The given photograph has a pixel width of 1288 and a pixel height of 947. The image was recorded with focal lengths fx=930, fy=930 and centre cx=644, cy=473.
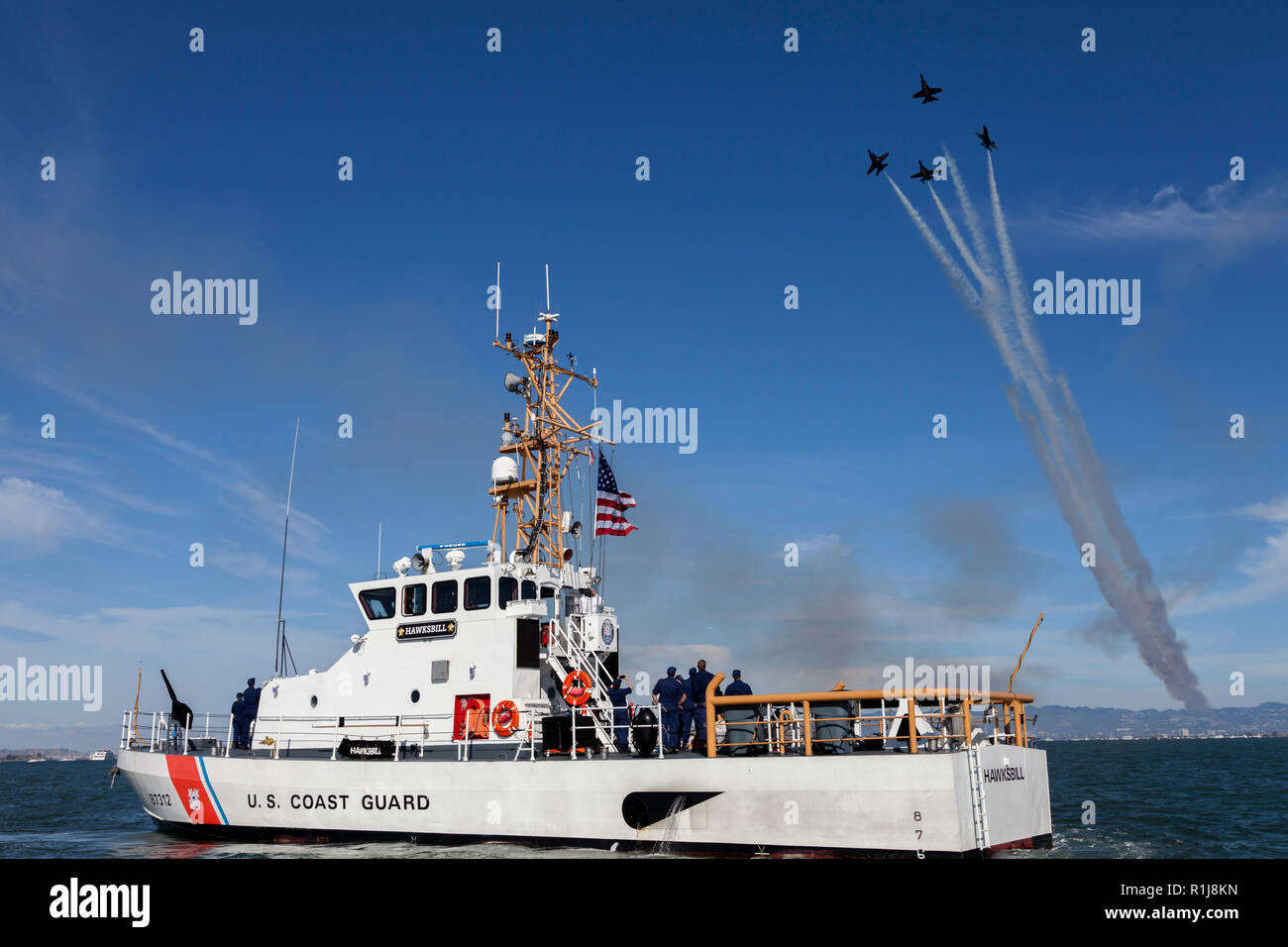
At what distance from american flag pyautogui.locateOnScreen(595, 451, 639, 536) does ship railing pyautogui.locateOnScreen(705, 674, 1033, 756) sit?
16.6 feet

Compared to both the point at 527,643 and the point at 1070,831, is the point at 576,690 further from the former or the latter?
the point at 1070,831

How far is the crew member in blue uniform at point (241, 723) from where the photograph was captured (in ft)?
59.9

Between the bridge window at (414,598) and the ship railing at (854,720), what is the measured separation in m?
6.39

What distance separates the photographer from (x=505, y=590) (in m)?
16.8

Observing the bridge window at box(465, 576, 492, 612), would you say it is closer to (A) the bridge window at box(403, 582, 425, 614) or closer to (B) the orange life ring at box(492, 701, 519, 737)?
(A) the bridge window at box(403, 582, 425, 614)

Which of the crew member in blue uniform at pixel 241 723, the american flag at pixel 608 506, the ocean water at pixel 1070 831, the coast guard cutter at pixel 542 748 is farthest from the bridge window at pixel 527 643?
the crew member in blue uniform at pixel 241 723

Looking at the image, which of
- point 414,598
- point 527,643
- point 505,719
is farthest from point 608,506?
point 505,719

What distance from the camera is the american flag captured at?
18.3 meters

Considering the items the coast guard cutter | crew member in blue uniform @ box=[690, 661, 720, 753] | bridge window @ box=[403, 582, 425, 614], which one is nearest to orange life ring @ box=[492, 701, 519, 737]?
the coast guard cutter

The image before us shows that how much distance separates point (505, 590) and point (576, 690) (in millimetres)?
2591

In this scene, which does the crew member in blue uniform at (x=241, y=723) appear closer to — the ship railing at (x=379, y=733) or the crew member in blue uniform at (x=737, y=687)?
the ship railing at (x=379, y=733)
